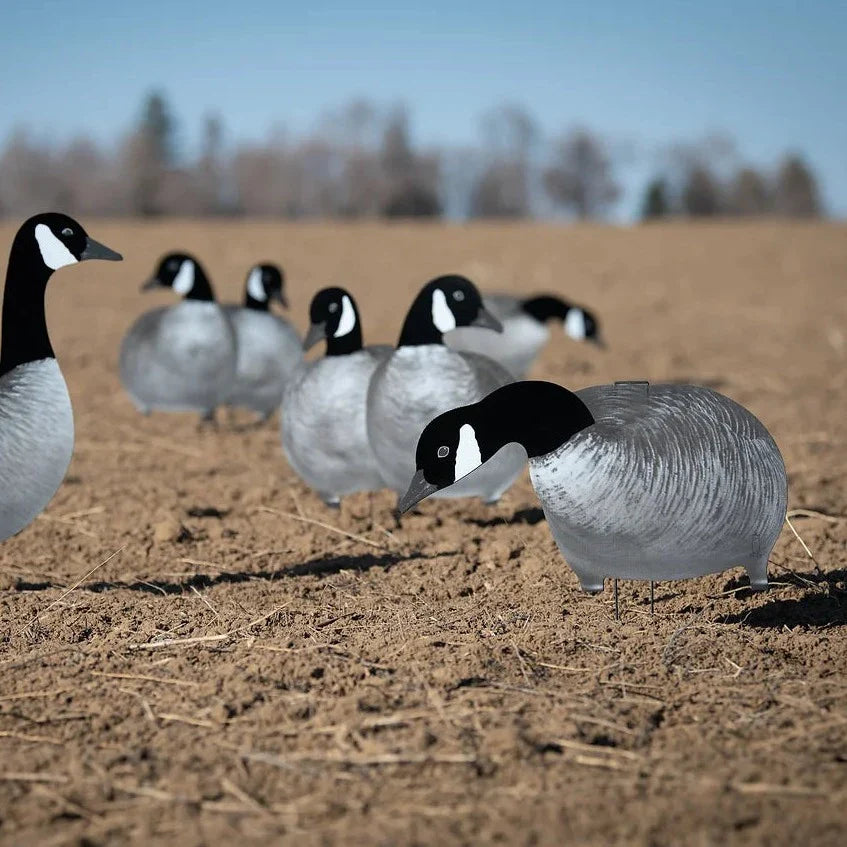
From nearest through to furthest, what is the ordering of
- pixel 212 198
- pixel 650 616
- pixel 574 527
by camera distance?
pixel 574 527 → pixel 650 616 → pixel 212 198

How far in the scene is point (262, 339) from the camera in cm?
909

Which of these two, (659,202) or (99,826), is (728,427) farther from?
(659,202)

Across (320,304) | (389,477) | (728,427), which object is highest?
(320,304)

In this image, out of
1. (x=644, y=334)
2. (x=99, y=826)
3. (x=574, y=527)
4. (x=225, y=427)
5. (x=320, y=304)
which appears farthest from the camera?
(x=644, y=334)

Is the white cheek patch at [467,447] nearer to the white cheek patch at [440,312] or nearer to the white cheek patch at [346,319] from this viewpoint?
the white cheek patch at [440,312]

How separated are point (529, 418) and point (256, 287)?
5.35m

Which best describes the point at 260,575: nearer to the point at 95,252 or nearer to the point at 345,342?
the point at 345,342

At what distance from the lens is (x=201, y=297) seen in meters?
8.73

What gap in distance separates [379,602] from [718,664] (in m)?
1.51

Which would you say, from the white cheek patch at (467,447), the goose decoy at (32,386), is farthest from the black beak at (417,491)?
the goose decoy at (32,386)

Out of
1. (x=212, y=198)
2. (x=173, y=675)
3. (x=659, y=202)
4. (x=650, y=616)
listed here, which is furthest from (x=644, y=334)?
(x=659, y=202)

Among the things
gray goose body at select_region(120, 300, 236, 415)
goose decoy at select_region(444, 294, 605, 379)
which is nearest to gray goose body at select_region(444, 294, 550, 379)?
goose decoy at select_region(444, 294, 605, 379)

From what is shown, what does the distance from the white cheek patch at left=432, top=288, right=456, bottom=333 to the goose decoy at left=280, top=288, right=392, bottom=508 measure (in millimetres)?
612

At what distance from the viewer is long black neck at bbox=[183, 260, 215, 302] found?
8.67 m
